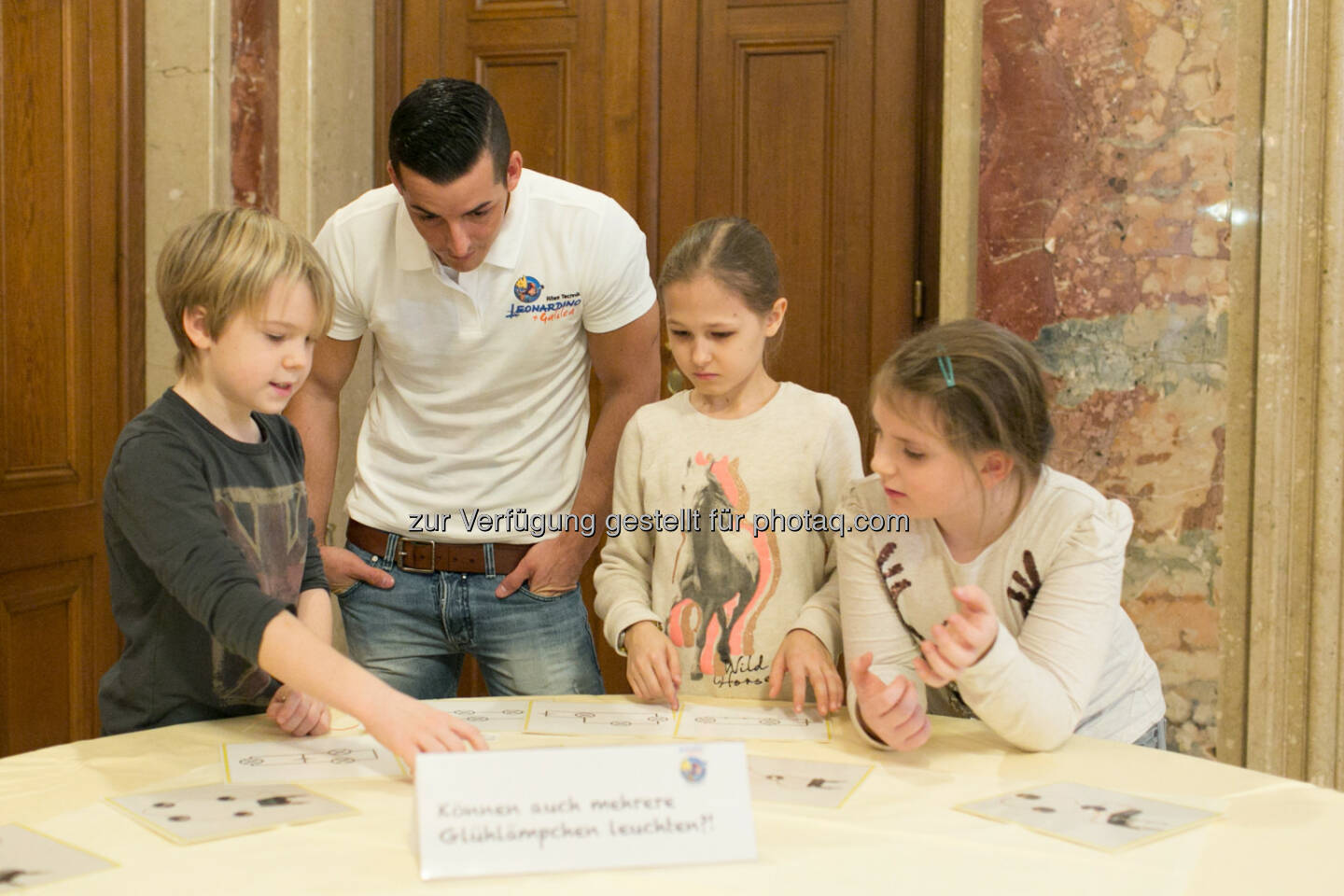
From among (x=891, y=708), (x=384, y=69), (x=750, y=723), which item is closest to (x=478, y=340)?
(x=750, y=723)

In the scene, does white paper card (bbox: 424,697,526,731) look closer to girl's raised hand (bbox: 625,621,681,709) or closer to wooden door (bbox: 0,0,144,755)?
girl's raised hand (bbox: 625,621,681,709)

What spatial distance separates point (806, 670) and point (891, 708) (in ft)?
0.88

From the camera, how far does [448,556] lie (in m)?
2.19

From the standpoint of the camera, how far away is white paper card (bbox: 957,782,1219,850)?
121 cm

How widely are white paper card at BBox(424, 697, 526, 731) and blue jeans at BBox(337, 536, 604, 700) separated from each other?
1.50 ft

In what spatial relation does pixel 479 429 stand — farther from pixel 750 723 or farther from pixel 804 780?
pixel 804 780

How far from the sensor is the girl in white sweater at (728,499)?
6.25 feet

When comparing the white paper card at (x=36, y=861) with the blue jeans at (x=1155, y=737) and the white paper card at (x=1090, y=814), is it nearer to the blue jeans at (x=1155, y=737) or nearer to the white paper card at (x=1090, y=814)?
the white paper card at (x=1090, y=814)

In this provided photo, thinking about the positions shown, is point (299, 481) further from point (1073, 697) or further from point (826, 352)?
point (826, 352)

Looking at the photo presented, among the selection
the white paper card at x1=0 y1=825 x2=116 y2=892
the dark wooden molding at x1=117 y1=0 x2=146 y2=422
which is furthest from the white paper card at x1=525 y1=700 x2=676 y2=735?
the dark wooden molding at x1=117 y1=0 x2=146 y2=422

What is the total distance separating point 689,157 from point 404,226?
1316 mm

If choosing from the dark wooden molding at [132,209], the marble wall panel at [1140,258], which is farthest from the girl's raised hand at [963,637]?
the dark wooden molding at [132,209]

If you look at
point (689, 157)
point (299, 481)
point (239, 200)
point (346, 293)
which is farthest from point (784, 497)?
point (239, 200)

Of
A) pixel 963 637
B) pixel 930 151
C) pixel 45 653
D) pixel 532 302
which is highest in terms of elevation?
pixel 930 151
